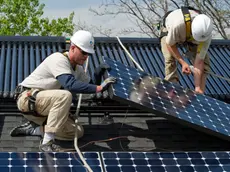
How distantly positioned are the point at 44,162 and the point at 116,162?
28.0 inches

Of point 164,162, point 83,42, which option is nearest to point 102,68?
point 83,42

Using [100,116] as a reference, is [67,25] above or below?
above

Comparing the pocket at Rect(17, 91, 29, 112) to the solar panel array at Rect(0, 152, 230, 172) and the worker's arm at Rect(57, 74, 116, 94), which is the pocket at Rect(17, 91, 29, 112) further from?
the solar panel array at Rect(0, 152, 230, 172)

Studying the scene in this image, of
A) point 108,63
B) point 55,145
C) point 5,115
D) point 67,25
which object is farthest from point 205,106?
point 67,25

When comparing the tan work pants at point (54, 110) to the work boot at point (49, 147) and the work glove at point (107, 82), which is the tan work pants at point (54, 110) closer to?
the work boot at point (49, 147)

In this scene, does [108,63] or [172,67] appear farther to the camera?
[172,67]

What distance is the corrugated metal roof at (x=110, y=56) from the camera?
341 inches

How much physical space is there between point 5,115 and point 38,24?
72.0 feet

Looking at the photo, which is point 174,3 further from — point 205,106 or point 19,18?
point 205,106

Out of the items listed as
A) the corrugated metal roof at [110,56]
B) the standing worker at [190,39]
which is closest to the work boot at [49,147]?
the corrugated metal roof at [110,56]

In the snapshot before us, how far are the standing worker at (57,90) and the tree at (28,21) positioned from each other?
21798 mm

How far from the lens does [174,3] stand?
26.4 metres

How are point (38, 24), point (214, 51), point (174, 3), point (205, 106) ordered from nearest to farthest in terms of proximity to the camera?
point (205, 106)
point (214, 51)
point (174, 3)
point (38, 24)

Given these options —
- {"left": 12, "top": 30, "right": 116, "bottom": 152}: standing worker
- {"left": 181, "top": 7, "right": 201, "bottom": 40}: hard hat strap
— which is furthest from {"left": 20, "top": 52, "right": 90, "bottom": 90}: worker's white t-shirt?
{"left": 181, "top": 7, "right": 201, "bottom": 40}: hard hat strap
